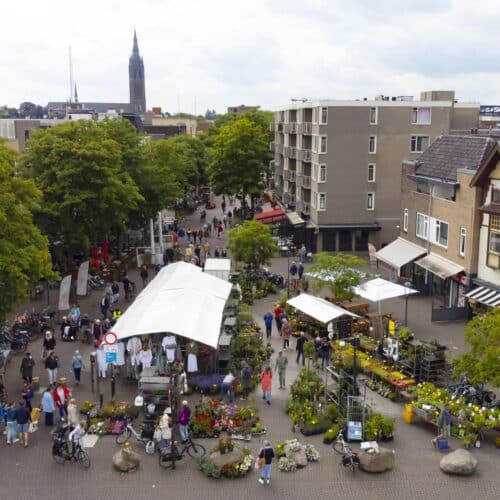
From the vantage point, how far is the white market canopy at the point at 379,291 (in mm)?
30572

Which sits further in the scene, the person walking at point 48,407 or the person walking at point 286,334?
the person walking at point 286,334

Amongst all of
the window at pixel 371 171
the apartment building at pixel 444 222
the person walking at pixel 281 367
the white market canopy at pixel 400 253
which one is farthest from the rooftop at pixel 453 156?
the person walking at pixel 281 367

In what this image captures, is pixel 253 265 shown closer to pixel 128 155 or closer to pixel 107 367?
pixel 128 155

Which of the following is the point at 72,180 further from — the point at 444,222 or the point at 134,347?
the point at 444,222

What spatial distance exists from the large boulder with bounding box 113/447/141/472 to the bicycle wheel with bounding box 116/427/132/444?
1.45 m

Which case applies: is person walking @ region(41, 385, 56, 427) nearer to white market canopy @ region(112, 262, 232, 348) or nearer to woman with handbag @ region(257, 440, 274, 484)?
white market canopy @ region(112, 262, 232, 348)

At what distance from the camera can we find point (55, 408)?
71.6 ft

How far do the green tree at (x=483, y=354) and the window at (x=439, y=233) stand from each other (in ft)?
49.4

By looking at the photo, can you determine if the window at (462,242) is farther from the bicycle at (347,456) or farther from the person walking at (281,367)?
the bicycle at (347,456)

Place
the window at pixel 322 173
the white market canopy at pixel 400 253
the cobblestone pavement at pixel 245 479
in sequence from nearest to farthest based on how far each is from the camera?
the cobblestone pavement at pixel 245 479 < the white market canopy at pixel 400 253 < the window at pixel 322 173

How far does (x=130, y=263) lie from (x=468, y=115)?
3060cm

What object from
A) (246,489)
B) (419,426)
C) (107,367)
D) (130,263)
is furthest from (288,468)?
(130,263)

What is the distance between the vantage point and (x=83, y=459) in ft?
59.7

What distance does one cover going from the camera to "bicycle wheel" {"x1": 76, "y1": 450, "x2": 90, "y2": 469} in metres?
18.1
